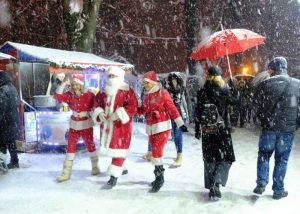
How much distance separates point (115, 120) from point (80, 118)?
2.67 feet

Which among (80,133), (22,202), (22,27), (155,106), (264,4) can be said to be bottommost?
(22,202)

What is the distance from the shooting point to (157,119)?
6.29m

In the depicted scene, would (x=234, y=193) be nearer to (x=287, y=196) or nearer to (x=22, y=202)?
(x=287, y=196)

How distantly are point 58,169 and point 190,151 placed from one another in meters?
3.26

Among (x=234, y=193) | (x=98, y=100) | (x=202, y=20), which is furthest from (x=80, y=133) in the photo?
(x=202, y=20)

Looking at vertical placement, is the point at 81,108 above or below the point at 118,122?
above

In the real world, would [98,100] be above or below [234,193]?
above

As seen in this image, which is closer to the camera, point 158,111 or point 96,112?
point 158,111

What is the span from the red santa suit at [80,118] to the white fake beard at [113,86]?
0.54 metres

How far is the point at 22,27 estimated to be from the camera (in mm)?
23922

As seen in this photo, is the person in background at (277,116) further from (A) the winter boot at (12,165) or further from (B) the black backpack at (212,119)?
(A) the winter boot at (12,165)

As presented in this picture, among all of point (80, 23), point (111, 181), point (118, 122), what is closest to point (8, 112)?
point (118, 122)

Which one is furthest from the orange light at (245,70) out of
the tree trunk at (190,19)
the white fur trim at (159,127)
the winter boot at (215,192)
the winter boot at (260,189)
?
the winter boot at (215,192)

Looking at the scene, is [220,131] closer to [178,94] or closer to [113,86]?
[113,86]
